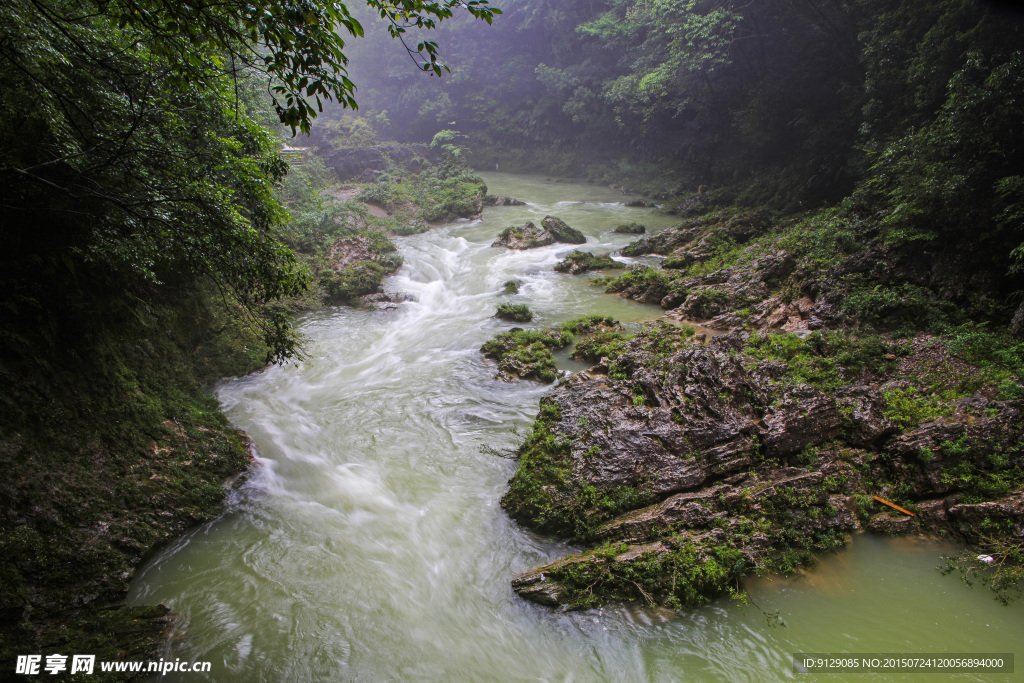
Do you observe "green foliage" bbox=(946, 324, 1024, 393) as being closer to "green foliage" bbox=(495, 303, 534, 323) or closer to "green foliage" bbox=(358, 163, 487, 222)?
"green foliage" bbox=(495, 303, 534, 323)

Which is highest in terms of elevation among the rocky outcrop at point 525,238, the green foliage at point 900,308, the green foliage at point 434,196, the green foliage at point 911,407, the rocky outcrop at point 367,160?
the rocky outcrop at point 367,160

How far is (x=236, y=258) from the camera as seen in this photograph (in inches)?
218

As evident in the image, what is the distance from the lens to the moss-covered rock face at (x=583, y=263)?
16.5 meters

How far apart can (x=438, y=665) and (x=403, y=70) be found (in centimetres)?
5373

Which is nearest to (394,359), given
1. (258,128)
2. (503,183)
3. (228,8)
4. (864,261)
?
(258,128)

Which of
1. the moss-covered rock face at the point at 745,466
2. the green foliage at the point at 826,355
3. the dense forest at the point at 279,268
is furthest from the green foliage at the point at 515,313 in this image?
the green foliage at the point at 826,355

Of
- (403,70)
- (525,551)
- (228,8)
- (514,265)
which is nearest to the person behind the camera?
(228,8)

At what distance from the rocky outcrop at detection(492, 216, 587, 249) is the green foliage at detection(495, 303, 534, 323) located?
6.43 meters

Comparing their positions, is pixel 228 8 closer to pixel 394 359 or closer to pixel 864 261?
pixel 394 359

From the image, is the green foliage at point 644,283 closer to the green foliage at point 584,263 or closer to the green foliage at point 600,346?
the green foliage at point 584,263

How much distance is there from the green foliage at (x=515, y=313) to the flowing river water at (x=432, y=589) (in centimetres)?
397

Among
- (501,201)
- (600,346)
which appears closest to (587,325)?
(600,346)

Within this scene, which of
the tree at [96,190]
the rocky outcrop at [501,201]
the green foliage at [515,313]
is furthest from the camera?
the rocky outcrop at [501,201]

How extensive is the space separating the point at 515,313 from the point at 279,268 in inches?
315
